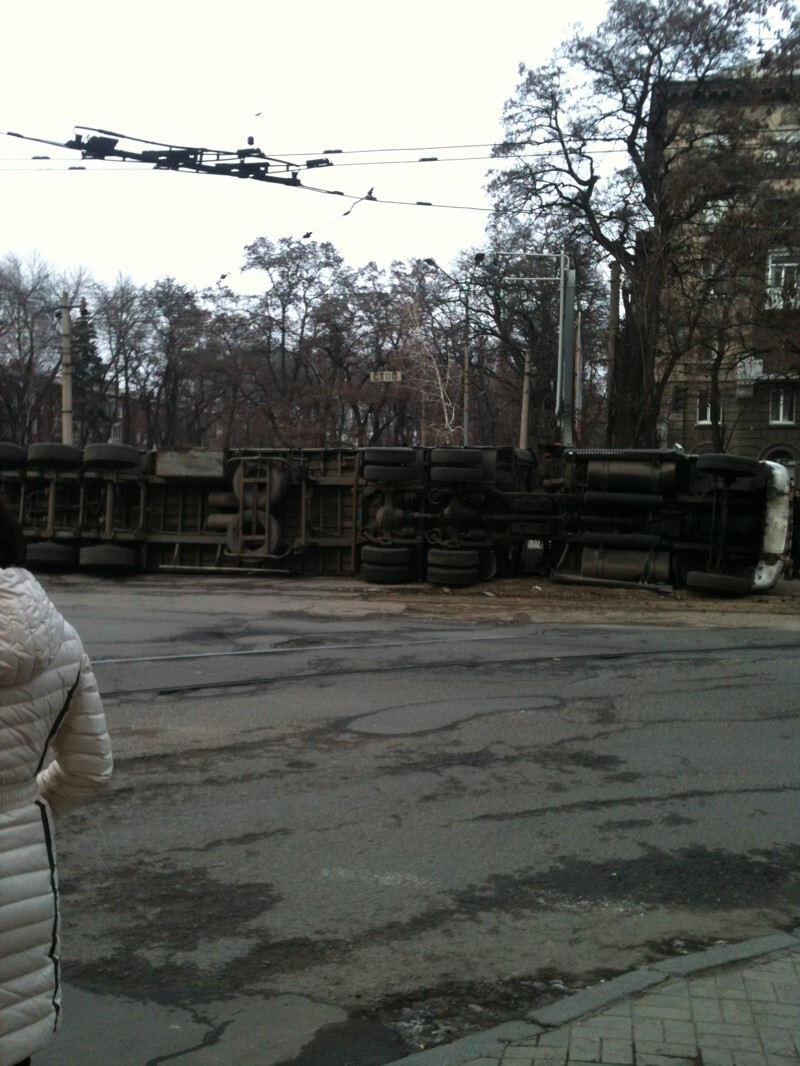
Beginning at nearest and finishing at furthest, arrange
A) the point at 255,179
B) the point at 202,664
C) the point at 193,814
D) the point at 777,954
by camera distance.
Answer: the point at 777,954 → the point at 193,814 → the point at 202,664 → the point at 255,179

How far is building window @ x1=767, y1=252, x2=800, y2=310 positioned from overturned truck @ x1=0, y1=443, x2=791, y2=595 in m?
15.1

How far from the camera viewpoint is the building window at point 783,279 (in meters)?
30.8

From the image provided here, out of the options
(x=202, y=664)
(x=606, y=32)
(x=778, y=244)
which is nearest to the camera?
(x=202, y=664)

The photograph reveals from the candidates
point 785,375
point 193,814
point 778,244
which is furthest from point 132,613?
point 785,375

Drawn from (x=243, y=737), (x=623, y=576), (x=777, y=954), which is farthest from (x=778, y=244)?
(x=777, y=954)

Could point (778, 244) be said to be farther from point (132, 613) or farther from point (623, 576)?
point (132, 613)

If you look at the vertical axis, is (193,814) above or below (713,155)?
below

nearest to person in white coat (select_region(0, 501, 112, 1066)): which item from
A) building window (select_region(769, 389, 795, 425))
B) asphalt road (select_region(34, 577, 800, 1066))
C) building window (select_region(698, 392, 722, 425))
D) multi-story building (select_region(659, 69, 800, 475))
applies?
asphalt road (select_region(34, 577, 800, 1066))

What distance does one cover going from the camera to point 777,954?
14.0 ft

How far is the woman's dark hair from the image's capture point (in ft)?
8.61

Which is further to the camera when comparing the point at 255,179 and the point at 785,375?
the point at 785,375

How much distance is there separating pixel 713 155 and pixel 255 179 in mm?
18455

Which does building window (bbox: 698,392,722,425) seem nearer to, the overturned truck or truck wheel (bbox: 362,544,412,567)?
the overturned truck

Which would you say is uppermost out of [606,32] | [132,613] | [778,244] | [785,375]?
[606,32]
